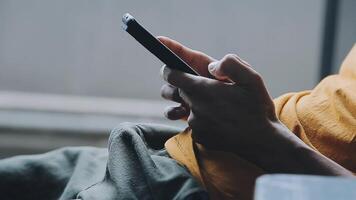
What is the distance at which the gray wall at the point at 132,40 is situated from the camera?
48.3 inches

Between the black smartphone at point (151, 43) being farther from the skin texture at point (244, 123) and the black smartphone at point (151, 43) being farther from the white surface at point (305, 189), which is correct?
the white surface at point (305, 189)

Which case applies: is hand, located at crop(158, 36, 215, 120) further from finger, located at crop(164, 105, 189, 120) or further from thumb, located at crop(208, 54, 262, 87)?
thumb, located at crop(208, 54, 262, 87)

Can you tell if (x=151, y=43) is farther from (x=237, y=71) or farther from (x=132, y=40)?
(x=132, y=40)

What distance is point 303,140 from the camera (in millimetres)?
707

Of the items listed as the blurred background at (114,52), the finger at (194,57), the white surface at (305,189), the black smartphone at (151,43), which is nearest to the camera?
the white surface at (305,189)

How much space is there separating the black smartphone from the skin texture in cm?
1

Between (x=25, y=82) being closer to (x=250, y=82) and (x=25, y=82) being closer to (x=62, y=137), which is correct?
(x=62, y=137)

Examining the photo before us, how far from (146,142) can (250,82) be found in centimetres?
20

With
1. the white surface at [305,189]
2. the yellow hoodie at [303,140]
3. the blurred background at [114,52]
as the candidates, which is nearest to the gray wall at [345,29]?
the blurred background at [114,52]

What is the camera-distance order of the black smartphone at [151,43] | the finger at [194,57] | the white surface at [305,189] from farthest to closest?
the finger at [194,57] → the black smartphone at [151,43] → the white surface at [305,189]

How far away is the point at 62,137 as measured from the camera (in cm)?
123

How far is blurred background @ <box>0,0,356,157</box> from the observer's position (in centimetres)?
122

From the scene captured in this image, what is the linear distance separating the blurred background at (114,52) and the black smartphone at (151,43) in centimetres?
59

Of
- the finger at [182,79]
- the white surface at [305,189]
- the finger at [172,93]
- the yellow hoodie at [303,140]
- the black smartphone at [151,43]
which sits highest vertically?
the black smartphone at [151,43]
